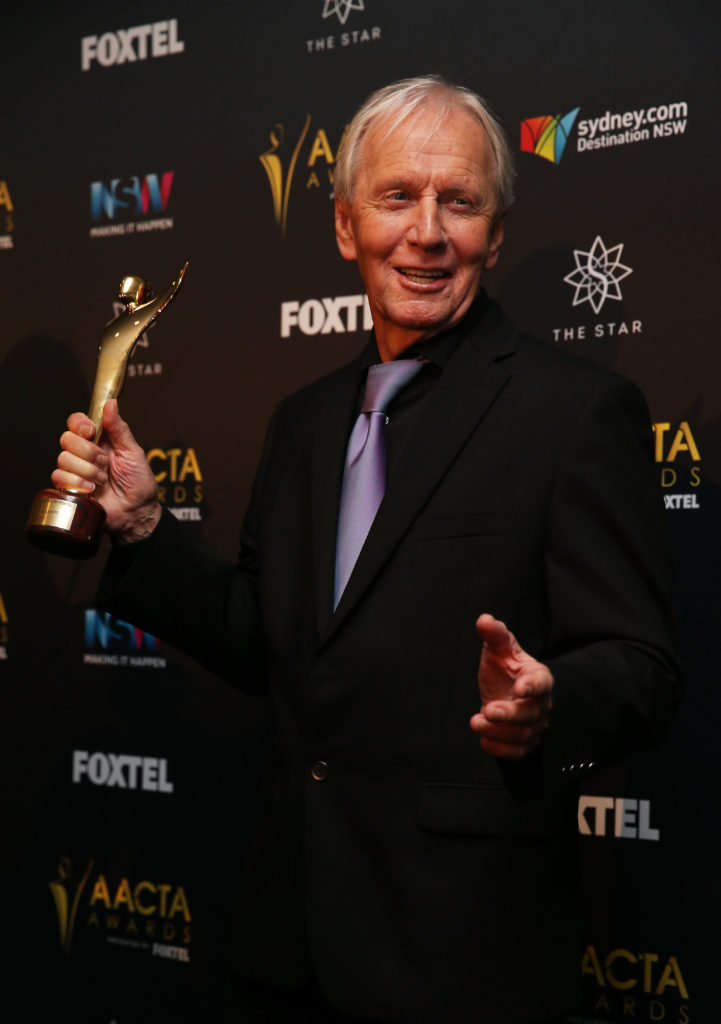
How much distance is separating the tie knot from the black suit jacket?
0.30 feet

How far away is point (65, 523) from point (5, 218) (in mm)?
2016

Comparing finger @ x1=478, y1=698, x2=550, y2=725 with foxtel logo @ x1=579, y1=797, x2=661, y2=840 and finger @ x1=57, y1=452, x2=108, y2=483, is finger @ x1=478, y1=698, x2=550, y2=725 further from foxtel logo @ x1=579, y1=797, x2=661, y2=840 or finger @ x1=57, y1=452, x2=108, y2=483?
foxtel logo @ x1=579, y1=797, x2=661, y2=840

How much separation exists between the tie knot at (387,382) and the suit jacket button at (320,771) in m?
0.53

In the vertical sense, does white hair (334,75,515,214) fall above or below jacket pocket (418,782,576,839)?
above

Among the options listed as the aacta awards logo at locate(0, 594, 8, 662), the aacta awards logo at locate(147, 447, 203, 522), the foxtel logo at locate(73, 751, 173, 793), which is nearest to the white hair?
the aacta awards logo at locate(147, 447, 203, 522)

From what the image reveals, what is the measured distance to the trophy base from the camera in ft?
4.99

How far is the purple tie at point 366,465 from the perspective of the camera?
158cm

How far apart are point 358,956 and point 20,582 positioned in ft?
6.50

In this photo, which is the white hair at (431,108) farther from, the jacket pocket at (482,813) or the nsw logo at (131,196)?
the nsw logo at (131,196)

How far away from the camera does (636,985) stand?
7.45 feet

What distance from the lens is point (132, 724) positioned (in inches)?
116

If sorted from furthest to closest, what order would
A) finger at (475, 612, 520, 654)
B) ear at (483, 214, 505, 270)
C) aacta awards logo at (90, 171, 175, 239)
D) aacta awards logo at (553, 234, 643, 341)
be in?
aacta awards logo at (90, 171, 175, 239) → aacta awards logo at (553, 234, 643, 341) → ear at (483, 214, 505, 270) → finger at (475, 612, 520, 654)

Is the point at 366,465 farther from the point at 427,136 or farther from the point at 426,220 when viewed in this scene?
the point at 427,136

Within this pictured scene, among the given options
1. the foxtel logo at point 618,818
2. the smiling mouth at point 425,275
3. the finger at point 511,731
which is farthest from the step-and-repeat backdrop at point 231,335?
the finger at point 511,731
